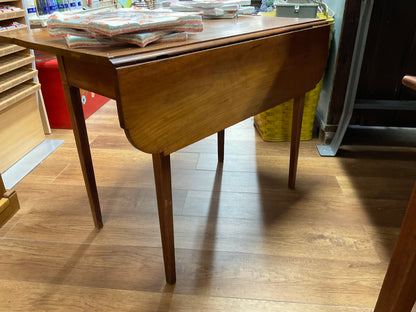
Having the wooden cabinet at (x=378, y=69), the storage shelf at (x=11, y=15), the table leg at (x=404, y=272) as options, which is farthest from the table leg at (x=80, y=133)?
the wooden cabinet at (x=378, y=69)

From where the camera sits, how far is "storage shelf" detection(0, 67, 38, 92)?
160cm

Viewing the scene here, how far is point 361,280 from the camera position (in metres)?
1.12

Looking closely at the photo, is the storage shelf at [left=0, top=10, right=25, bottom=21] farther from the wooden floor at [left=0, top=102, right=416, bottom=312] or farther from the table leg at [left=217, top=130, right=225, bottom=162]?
the table leg at [left=217, top=130, right=225, bottom=162]

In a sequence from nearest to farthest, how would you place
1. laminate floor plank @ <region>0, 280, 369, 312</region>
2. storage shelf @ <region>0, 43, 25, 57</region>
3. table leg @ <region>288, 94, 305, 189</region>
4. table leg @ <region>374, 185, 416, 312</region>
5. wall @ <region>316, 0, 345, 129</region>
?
table leg @ <region>374, 185, 416, 312</region>
laminate floor plank @ <region>0, 280, 369, 312</region>
table leg @ <region>288, 94, 305, 189</region>
storage shelf @ <region>0, 43, 25, 57</region>
wall @ <region>316, 0, 345, 129</region>

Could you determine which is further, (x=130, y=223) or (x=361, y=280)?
(x=130, y=223)

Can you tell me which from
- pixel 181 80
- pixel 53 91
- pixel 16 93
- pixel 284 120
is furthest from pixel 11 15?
pixel 284 120

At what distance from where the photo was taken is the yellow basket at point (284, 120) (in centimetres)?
202

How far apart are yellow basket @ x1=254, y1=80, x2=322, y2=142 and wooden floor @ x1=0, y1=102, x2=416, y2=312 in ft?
0.62

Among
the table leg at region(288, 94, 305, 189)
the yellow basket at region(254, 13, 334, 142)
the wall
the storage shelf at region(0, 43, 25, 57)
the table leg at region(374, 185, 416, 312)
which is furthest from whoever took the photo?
the yellow basket at region(254, 13, 334, 142)

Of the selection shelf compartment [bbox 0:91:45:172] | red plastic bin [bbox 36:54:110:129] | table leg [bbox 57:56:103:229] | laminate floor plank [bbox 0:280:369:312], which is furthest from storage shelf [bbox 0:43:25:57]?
laminate floor plank [bbox 0:280:369:312]

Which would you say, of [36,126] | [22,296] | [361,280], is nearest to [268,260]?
[361,280]

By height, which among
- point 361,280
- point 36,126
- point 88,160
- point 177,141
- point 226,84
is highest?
point 226,84

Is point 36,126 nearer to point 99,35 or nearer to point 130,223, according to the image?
point 130,223

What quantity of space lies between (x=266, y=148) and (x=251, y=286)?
1.08m
